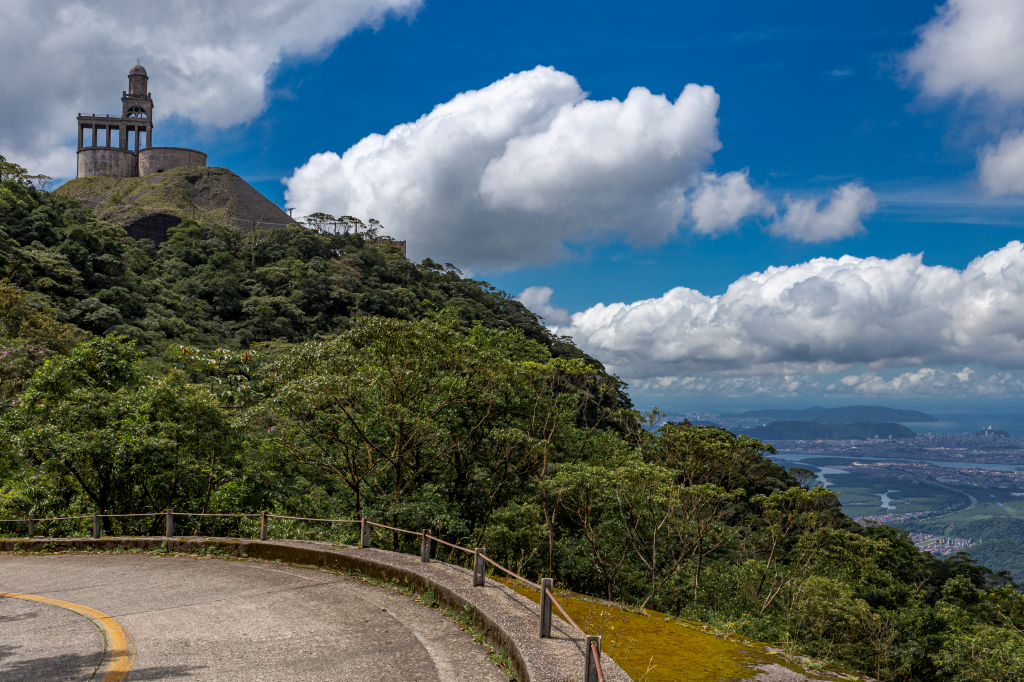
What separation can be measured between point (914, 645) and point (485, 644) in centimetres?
1505

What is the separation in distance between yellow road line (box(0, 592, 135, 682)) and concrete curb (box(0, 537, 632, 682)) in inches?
121

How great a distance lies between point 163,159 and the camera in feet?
373

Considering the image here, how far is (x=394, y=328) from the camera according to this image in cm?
1355

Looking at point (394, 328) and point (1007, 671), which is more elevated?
point (394, 328)

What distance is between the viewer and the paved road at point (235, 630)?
527 centimetres

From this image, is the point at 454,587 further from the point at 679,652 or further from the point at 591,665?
the point at 591,665

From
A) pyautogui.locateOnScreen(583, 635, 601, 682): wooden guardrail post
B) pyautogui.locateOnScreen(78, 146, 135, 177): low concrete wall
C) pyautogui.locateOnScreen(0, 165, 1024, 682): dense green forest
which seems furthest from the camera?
pyautogui.locateOnScreen(78, 146, 135, 177): low concrete wall

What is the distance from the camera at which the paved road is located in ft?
17.3

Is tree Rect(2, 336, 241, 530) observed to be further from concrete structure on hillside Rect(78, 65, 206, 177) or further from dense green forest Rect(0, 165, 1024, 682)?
concrete structure on hillside Rect(78, 65, 206, 177)

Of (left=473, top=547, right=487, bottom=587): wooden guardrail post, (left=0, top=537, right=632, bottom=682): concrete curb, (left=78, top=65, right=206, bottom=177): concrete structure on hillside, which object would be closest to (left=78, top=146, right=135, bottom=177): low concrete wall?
(left=78, top=65, right=206, bottom=177): concrete structure on hillside

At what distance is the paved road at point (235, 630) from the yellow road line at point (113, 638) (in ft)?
0.19

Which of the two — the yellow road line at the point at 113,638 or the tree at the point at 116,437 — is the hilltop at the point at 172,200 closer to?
the tree at the point at 116,437

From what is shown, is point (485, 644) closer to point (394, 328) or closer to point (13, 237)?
point (394, 328)

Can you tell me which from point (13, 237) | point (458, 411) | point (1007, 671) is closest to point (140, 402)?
point (458, 411)
